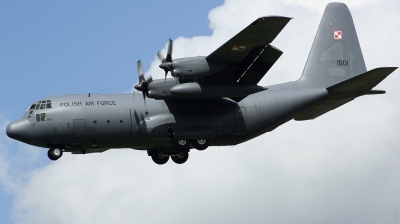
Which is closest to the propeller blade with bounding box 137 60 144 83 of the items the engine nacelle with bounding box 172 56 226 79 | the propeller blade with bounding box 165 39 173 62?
the propeller blade with bounding box 165 39 173 62

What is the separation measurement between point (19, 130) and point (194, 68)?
7162 millimetres

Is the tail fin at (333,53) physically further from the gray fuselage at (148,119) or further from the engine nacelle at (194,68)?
the engine nacelle at (194,68)

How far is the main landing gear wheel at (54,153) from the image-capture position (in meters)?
28.4

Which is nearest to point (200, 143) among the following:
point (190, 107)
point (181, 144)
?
point (181, 144)

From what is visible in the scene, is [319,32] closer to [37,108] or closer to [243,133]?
[243,133]

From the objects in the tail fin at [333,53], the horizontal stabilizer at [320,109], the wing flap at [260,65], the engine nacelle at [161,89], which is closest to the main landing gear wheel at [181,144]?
the engine nacelle at [161,89]

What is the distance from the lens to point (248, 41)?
2597 centimetres

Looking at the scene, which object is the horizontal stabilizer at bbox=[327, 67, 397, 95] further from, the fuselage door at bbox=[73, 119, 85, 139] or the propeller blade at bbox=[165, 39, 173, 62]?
the fuselage door at bbox=[73, 119, 85, 139]

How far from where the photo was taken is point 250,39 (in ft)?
84.9

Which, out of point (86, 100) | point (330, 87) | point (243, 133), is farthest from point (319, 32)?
point (86, 100)

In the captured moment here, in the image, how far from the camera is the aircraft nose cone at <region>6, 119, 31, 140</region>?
2812cm

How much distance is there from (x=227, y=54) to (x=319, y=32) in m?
7.05

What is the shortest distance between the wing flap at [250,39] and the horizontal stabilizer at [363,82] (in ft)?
14.7

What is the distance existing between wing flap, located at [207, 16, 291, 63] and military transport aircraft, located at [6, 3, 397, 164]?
4 centimetres
